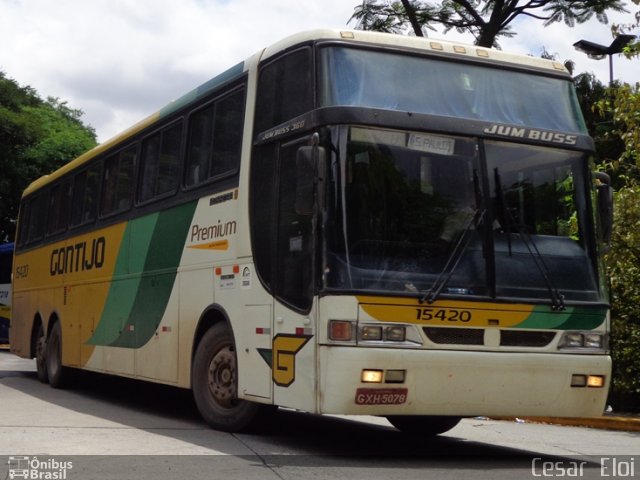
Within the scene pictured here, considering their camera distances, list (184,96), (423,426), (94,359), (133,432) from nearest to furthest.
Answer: (133,432) < (423,426) < (184,96) < (94,359)

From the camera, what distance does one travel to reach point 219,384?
1032cm

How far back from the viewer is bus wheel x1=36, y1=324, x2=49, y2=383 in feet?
57.5

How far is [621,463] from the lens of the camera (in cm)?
955

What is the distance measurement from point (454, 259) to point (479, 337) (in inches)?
26.6

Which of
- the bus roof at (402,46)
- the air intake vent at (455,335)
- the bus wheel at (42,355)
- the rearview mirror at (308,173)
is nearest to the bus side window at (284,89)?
the bus roof at (402,46)

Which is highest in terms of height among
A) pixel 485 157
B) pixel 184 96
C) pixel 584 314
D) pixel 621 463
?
pixel 184 96

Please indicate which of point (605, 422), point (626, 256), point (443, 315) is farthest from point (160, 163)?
point (626, 256)

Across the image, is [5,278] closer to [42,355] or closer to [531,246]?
[42,355]

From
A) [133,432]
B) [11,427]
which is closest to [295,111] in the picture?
[133,432]

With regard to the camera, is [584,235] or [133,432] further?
[133,432]

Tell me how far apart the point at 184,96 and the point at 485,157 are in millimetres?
4391

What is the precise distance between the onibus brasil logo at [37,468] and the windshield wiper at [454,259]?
303 centimetres

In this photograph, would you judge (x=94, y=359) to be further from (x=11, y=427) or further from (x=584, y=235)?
(x=584, y=235)

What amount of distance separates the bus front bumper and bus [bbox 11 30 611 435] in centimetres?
2
